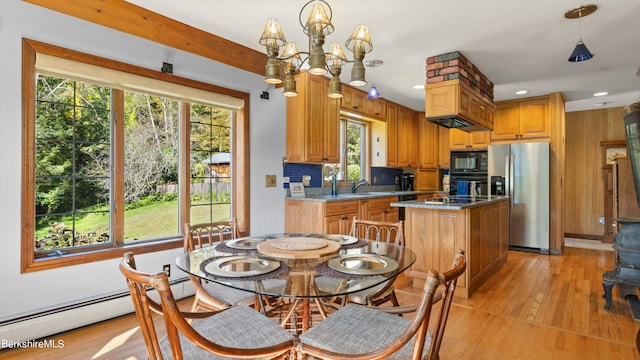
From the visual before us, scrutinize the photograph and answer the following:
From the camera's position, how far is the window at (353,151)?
5142 mm

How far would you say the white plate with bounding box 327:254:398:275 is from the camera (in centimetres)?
142

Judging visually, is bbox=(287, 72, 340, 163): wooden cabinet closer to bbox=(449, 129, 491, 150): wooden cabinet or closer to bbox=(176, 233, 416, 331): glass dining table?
bbox=(176, 233, 416, 331): glass dining table

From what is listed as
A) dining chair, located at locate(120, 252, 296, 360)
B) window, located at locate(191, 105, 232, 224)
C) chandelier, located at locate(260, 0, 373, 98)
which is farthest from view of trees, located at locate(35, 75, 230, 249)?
dining chair, located at locate(120, 252, 296, 360)

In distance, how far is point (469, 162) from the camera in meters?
5.48

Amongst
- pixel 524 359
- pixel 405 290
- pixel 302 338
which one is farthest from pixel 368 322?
pixel 405 290

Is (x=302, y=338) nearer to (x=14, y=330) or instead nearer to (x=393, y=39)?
(x=14, y=330)

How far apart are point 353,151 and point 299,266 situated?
13.2ft

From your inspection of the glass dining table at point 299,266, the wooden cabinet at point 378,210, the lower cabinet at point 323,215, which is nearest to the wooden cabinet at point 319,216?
the lower cabinet at point 323,215

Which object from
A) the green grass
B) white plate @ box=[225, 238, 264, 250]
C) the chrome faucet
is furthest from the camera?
the chrome faucet

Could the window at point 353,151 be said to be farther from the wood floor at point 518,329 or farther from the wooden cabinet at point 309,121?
the wood floor at point 518,329

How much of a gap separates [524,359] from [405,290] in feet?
4.17

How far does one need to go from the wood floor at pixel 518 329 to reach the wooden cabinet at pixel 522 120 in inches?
94.1

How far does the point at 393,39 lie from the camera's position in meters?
2.97

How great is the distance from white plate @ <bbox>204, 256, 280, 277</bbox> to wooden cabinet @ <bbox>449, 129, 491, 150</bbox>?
4788 mm
